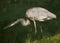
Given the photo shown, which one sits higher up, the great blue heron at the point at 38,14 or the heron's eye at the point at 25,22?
the great blue heron at the point at 38,14

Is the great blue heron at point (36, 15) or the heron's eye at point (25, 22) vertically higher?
the great blue heron at point (36, 15)

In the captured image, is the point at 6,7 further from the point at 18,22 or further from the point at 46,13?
the point at 46,13

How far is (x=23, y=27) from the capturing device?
1.31 meters

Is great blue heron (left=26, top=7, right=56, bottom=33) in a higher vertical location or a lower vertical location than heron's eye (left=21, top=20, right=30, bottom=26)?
higher

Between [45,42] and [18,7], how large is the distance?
0.82 ft

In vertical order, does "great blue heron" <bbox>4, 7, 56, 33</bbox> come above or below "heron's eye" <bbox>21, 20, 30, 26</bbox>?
above

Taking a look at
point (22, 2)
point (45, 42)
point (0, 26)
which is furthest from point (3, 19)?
point (45, 42)

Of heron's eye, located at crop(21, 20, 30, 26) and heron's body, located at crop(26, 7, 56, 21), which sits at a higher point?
heron's body, located at crop(26, 7, 56, 21)

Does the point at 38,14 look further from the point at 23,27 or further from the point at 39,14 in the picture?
the point at 23,27

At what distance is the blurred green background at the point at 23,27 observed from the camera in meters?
1.28

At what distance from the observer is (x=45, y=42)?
Result: 49.9 inches

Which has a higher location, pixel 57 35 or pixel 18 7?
pixel 18 7

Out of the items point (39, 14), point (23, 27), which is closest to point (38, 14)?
point (39, 14)

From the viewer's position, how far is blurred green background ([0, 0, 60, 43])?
1.28m
